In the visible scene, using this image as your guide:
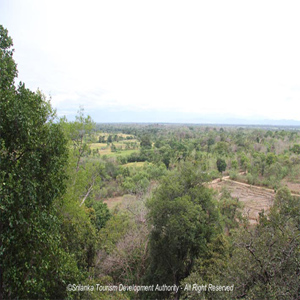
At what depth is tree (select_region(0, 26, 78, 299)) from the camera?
3059 millimetres

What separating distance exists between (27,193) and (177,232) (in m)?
5.11

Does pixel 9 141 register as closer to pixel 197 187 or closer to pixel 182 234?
pixel 182 234

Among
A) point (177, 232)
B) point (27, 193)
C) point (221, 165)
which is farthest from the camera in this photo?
point (221, 165)

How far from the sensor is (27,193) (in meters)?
3.27

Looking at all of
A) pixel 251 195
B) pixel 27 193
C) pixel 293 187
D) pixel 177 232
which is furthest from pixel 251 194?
pixel 27 193

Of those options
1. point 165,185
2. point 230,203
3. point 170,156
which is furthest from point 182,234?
point 170,156

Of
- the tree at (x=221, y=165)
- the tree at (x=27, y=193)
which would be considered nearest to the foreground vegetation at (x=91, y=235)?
the tree at (x=27, y=193)

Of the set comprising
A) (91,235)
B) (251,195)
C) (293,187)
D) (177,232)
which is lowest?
(251,195)

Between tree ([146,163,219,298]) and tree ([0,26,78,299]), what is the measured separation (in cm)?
377

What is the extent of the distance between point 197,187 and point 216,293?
449 cm

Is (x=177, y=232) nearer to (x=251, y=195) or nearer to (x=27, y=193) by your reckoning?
(x=27, y=193)

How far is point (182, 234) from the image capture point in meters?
6.71

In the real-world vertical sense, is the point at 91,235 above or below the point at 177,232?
below

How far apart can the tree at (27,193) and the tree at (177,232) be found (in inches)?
149
